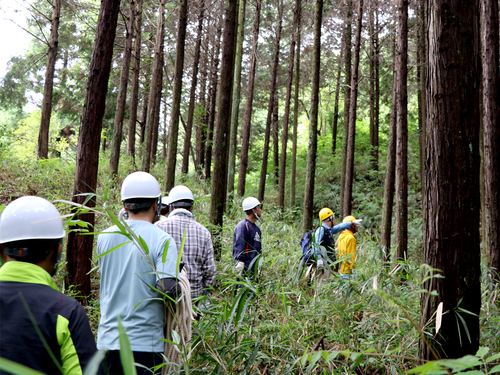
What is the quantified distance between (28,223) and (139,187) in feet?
3.33

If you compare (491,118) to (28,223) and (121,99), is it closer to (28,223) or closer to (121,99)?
(28,223)

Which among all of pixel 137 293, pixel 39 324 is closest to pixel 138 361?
pixel 137 293

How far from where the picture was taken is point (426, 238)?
2543 millimetres

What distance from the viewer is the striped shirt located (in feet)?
12.7

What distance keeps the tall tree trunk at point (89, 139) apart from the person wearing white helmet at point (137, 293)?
10.8 feet

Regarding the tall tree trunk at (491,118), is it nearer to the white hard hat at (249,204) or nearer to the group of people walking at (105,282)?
the white hard hat at (249,204)

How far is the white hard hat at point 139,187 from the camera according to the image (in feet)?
8.41

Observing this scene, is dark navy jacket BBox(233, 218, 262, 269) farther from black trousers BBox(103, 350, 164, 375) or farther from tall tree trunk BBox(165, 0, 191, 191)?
tall tree trunk BBox(165, 0, 191, 191)

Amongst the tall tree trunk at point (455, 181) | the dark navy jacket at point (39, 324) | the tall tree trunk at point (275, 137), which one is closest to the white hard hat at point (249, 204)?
the tall tree trunk at point (455, 181)

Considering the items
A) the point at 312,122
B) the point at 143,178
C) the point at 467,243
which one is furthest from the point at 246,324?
the point at 312,122

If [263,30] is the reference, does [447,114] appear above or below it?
below

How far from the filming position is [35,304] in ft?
4.89

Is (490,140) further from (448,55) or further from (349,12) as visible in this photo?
(349,12)

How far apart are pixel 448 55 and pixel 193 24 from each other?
65.1 ft
